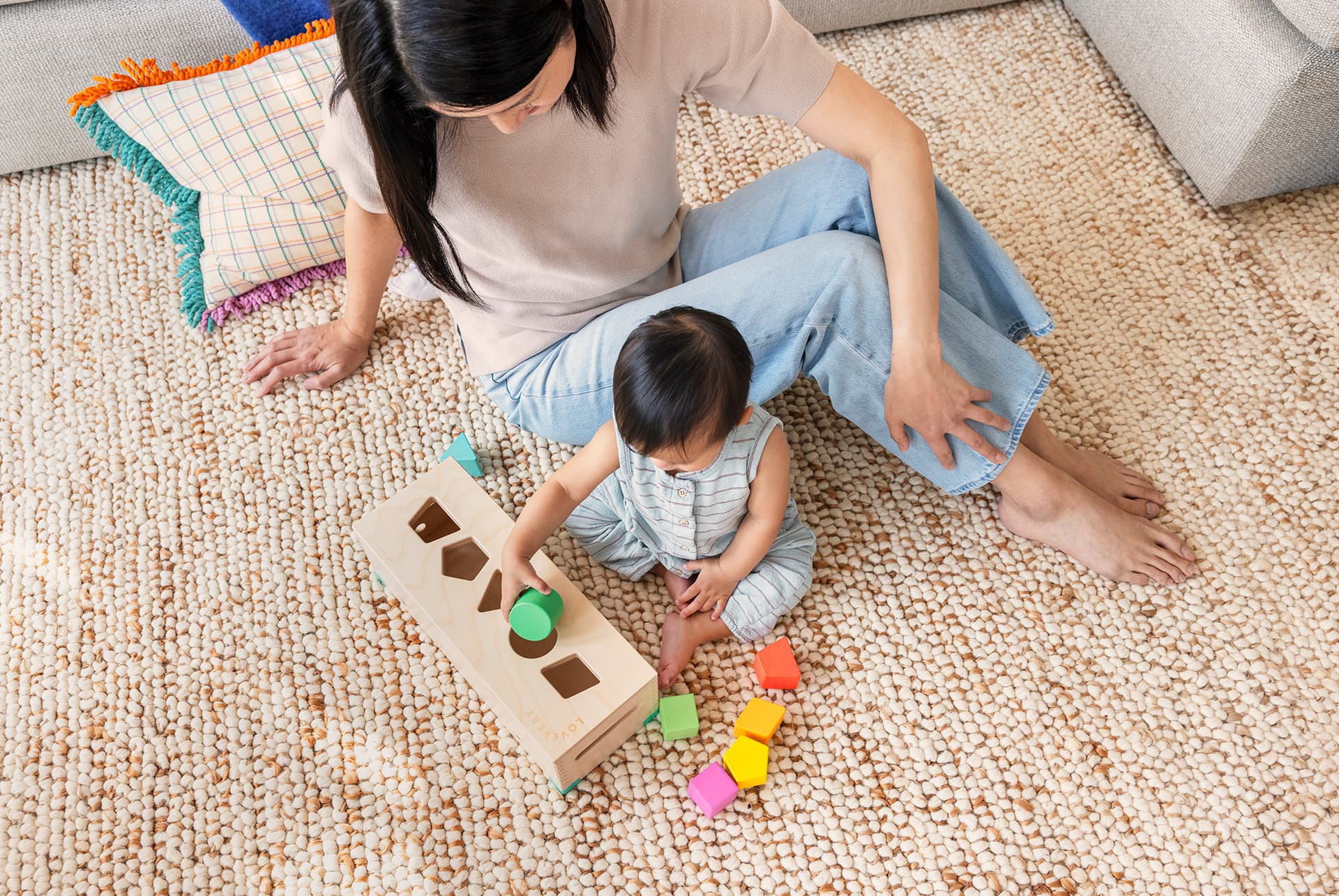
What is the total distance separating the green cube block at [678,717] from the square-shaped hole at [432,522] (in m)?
0.31

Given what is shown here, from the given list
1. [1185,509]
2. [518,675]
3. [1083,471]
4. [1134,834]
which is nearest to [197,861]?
[518,675]

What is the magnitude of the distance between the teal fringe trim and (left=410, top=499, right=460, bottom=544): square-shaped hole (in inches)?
20.5

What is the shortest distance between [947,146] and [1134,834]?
3.33 feet

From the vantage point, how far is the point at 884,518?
47.2 inches

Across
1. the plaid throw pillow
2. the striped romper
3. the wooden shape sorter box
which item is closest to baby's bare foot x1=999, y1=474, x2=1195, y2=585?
the striped romper

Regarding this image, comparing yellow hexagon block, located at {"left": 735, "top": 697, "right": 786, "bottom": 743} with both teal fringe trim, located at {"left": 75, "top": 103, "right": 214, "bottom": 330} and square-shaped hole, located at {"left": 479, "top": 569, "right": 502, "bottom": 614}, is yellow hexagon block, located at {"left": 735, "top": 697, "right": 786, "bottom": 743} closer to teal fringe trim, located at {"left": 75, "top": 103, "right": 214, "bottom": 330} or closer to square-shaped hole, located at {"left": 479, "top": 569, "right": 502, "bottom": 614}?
square-shaped hole, located at {"left": 479, "top": 569, "right": 502, "bottom": 614}

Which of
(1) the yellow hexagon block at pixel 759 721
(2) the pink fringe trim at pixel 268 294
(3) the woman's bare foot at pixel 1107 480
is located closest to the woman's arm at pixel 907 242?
(3) the woman's bare foot at pixel 1107 480

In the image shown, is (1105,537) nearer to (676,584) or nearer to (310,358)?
(676,584)

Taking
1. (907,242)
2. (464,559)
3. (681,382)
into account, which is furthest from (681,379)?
(464,559)

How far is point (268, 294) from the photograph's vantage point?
4.59 ft

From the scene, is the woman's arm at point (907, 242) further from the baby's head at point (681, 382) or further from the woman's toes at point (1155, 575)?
the woman's toes at point (1155, 575)

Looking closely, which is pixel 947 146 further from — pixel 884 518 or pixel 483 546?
pixel 483 546

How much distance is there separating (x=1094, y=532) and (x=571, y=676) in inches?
24.1

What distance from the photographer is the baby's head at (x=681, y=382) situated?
0.81 m
